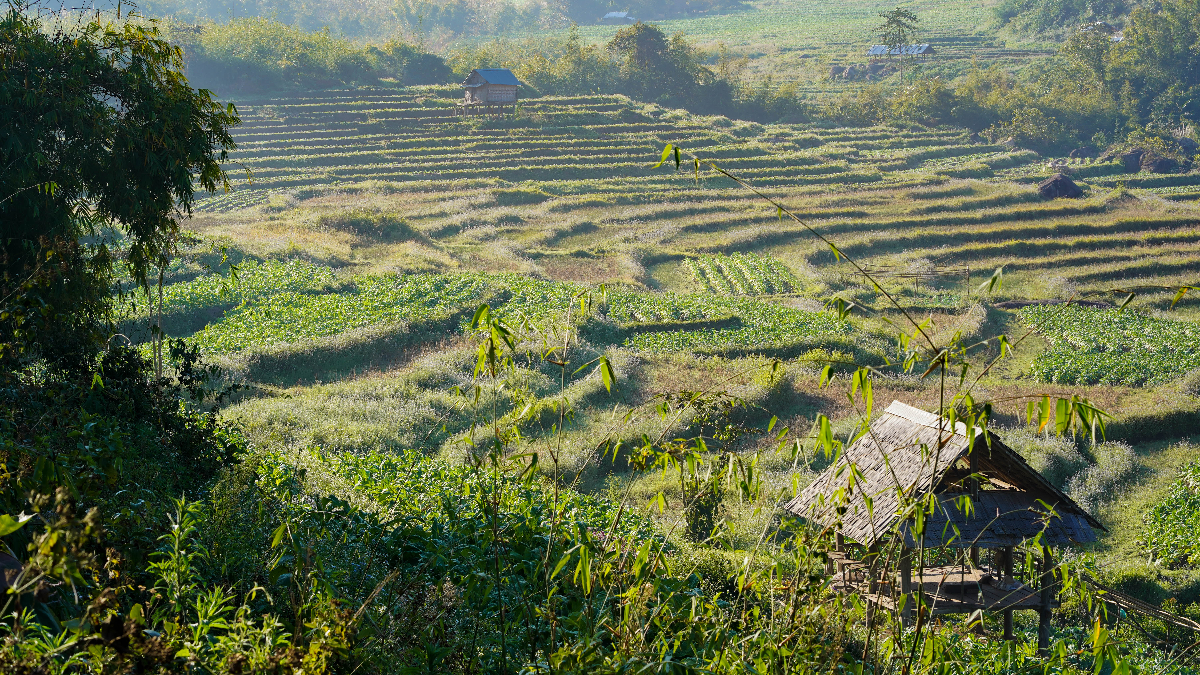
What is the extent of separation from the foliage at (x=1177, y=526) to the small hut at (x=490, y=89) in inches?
2036

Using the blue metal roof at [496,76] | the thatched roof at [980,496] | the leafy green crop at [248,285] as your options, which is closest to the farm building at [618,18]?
the blue metal roof at [496,76]

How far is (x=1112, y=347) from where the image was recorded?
28.3m

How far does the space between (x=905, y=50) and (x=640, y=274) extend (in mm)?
70605

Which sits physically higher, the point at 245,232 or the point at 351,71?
the point at 351,71

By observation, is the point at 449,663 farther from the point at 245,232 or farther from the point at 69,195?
the point at 245,232

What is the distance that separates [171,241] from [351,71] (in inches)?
2489

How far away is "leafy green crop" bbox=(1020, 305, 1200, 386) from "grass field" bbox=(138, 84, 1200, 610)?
0.45 feet

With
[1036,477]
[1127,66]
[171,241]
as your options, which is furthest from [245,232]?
[1127,66]

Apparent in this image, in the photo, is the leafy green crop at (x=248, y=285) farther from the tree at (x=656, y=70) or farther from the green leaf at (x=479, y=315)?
the tree at (x=656, y=70)

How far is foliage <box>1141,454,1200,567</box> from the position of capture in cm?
1556

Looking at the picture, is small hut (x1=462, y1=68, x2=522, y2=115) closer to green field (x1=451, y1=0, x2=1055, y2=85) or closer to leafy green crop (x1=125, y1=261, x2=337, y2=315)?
leafy green crop (x1=125, y1=261, x2=337, y2=315)

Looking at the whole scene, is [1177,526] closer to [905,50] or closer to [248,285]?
[248,285]

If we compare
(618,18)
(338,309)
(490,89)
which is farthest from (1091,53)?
(338,309)

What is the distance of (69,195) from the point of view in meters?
10.8
